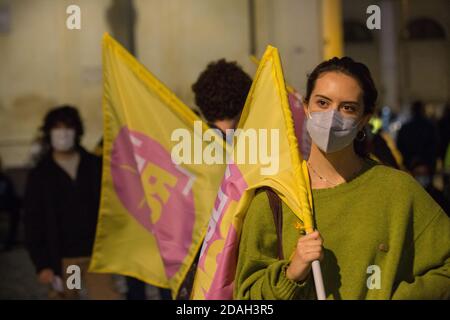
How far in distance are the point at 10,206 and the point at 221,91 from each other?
804 centimetres

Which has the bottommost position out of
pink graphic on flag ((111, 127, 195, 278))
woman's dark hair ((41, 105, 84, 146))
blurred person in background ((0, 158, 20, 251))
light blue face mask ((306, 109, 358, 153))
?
blurred person in background ((0, 158, 20, 251))

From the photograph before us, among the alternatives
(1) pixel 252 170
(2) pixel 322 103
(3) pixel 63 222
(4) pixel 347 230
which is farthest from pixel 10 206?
(4) pixel 347 230

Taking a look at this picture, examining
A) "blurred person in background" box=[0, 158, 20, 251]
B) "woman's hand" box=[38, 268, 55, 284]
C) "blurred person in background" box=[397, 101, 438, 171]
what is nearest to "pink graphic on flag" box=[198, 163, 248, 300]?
"woman's hand" box=[38, 268, 55, 284]

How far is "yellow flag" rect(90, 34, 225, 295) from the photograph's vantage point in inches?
178

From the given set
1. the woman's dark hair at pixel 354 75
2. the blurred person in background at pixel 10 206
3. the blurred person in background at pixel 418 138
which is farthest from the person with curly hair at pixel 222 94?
the blurred person in background at pixel 418 138

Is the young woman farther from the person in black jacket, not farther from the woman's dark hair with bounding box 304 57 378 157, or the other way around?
the person in black jacket

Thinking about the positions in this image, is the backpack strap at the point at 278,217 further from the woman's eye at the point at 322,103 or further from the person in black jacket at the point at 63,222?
the person in black jacket at the point at 63,222

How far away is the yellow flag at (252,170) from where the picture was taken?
10.1 feet

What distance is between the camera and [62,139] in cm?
634

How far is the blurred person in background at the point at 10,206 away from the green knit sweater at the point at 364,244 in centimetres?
953

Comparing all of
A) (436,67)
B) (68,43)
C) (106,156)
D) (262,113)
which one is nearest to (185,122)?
(106,156)

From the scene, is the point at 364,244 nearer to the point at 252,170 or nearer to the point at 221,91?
the point at 252,170

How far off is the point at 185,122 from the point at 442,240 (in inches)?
77.4
